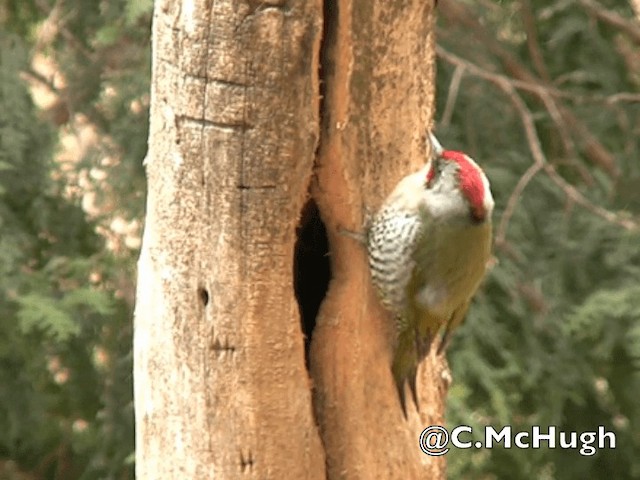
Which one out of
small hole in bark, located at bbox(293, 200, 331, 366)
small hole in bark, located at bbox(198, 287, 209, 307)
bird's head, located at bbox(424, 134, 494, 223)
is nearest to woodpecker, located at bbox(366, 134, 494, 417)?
bird's head, located at bbox(424, 134, 494, 223)

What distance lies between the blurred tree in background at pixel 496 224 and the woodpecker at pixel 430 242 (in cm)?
109

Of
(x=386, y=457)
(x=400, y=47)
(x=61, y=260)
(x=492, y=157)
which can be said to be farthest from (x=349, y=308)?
(x=492, y=157)

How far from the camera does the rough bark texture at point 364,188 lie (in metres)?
2.57

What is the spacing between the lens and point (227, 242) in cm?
256

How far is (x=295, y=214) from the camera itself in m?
2.56

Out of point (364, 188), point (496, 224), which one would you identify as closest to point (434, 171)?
point (364, 188)

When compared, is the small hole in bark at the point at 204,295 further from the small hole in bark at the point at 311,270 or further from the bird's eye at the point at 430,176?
the bird's eye at the point at 430,176

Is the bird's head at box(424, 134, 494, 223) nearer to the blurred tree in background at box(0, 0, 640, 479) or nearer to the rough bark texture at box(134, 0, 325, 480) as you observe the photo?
the rough bark texture at box(134, 0, 325, 480)

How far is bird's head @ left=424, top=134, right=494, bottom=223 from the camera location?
266 centimetres

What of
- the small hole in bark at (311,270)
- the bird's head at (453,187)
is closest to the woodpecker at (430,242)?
the bird's head at (453,187)

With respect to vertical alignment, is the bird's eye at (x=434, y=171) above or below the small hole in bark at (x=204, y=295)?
above

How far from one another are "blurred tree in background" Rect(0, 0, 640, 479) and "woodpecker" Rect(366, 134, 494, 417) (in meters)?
1.09

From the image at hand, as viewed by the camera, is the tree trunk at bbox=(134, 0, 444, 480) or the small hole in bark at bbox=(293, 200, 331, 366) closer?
the tree trunk at bbox=(134, 0, 444, 480)

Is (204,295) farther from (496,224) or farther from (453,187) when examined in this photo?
(496,224)
